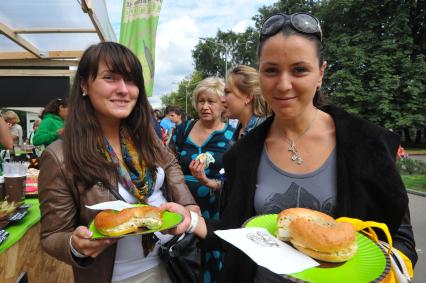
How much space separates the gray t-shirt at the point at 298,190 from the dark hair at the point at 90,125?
79 centimetres

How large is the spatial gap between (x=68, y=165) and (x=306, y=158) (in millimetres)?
1284

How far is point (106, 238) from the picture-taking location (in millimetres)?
1567

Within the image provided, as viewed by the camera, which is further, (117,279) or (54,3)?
(54,3)

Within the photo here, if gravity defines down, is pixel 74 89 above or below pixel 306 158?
above

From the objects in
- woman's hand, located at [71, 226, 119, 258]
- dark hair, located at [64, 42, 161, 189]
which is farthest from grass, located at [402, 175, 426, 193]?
woman's hand, located at [71, 226, 119, 258]

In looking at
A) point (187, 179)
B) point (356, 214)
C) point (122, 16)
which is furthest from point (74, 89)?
point (122, 16)

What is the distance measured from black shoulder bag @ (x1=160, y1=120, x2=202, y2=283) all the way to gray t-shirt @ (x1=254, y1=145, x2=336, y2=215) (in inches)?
20.3

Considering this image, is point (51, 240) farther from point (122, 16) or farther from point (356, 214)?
point (122, 16)

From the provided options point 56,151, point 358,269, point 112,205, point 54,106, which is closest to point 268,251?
point 358,269

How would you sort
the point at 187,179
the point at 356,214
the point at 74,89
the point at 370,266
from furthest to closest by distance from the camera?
the point at 187,179 → the point at 74,89 → the point at 356,214 → the point at 370,266

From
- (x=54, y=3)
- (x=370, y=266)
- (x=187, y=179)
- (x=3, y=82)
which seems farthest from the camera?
(x=3, y=82)

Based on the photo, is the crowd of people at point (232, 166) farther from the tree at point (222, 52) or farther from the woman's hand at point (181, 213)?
the tree at point (222, 52)

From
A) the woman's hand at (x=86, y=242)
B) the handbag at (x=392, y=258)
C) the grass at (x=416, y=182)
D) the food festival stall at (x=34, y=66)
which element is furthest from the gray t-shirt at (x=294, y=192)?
the grass at (x=416, y=182)

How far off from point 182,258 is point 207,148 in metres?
2.00
